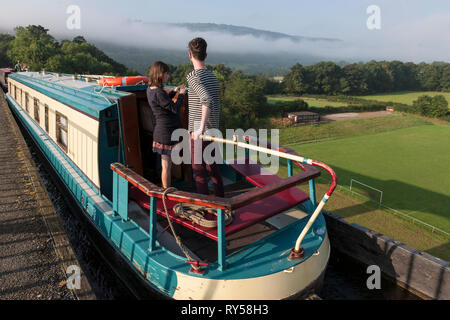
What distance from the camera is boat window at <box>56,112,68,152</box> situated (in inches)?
301

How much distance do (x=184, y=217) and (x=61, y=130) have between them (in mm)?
5516

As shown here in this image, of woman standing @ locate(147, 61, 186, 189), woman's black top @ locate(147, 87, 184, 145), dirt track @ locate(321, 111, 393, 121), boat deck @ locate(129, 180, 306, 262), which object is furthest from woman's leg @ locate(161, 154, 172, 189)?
dirt track @ locate(321, 111, 393, 121)

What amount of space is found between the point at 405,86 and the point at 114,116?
11411 centimetres

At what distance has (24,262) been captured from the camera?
206 inches

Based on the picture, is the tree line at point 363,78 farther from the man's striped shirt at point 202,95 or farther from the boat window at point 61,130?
the man's striped shirt at point 202,95

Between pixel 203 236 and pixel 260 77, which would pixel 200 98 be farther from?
pixel 260 77

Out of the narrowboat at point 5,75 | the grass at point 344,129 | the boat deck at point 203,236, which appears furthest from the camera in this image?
the grass at point 344,129

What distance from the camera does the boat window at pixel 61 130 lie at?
7.64 m

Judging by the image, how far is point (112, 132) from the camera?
5559 mm

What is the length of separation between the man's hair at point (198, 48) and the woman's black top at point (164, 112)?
0.79m

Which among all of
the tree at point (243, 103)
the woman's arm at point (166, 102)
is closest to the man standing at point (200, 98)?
the woman's arm at point (166, 102)

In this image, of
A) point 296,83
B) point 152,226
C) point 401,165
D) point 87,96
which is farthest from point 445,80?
point 152,226

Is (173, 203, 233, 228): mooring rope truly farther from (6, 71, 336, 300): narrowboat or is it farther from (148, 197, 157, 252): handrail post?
(148, 197, 157, 252): handrail post
